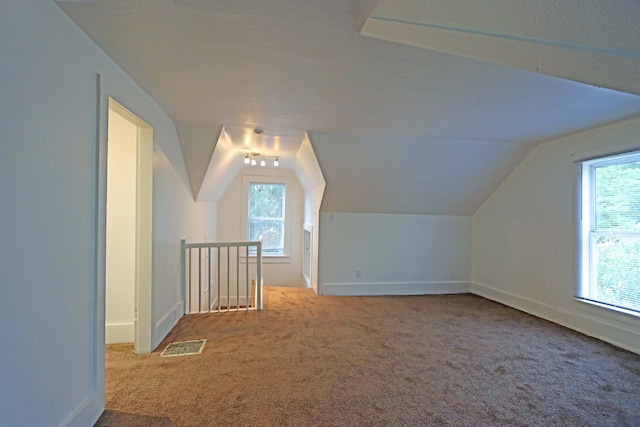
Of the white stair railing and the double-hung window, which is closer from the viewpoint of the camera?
the double-hung window

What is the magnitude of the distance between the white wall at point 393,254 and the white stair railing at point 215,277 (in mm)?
1132

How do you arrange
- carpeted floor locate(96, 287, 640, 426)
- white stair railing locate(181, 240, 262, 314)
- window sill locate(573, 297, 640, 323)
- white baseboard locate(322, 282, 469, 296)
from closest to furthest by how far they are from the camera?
carpeted floor locate(96, 287, 640, 426)
window sill locate(573, 297, 640, 323)
white stair railing locate(181, 240, 262, 314)
white baseboard locate(322, 282, 469, 296)

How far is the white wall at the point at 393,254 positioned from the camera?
15.0ft

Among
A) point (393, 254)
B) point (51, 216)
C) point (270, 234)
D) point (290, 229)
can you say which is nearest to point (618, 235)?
point (393, 254)

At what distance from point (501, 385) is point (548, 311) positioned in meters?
2.06

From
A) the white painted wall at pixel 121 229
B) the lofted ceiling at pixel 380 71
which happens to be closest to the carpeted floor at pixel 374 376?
the white painted wall at pixel 121 229

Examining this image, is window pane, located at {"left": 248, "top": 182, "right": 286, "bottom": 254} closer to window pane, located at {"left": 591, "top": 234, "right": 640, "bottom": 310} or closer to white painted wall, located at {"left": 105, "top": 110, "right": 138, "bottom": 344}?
white painted wall, located at {"left": 105, "top": 110, "right": 138, "bottom": 344}

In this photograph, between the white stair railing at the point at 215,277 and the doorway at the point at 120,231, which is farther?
the white stair railing at the point at 215,277

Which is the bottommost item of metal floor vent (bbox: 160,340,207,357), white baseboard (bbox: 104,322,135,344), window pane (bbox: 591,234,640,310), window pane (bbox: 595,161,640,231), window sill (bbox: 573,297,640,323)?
metal floor vent (bbox: 160,340,207,357)

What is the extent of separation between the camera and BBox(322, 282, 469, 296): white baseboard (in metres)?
4.55

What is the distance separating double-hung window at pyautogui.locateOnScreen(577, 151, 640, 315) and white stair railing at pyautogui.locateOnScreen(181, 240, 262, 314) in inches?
145

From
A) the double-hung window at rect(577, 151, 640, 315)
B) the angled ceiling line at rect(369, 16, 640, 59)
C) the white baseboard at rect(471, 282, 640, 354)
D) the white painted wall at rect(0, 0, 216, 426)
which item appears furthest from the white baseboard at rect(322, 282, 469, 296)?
the angled ceiling line at rect(369, 16, 640, 59)

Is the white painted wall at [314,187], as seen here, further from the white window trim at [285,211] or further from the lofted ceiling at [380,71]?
the white window trim at [285,211]

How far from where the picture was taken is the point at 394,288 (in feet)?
15.4
